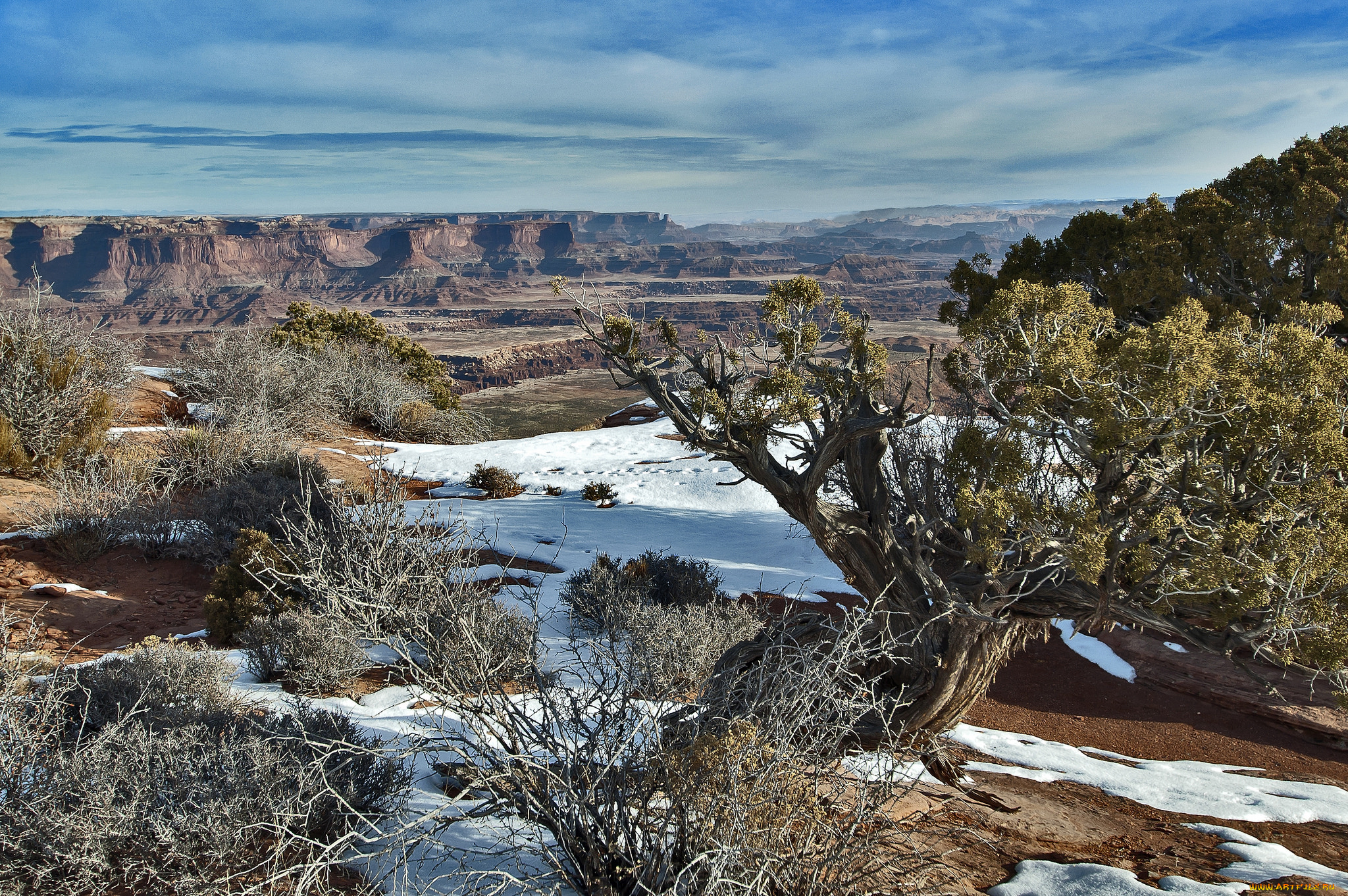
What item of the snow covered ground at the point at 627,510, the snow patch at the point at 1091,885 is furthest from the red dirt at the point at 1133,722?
the snow patch at the point at 1091,885

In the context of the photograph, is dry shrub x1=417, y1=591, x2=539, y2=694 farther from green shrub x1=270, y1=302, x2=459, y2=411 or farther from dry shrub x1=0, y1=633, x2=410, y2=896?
green shrub x1=270, y1=302, x2=459, y2=411

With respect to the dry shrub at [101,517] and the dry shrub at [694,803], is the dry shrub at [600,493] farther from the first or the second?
the dry shrub at [694,803]

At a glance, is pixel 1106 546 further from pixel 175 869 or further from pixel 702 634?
pixel 175 869

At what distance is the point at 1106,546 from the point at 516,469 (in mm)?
12507

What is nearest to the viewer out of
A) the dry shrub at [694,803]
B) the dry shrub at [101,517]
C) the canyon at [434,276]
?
the dry shrub at [694,803]

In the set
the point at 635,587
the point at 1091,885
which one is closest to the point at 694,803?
the point at 1091,885

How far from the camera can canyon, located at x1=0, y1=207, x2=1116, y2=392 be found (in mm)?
100125

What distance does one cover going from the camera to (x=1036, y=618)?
179 inches

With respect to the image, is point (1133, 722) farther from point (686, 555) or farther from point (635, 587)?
point (686, 555)

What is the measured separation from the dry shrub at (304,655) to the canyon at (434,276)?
215 feet

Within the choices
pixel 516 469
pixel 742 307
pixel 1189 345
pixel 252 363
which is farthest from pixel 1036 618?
pixel 742 307

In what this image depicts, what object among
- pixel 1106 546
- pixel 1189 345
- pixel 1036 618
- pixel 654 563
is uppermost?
pixel 1189 345

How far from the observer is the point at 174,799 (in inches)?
120

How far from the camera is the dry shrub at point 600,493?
43.6ft
